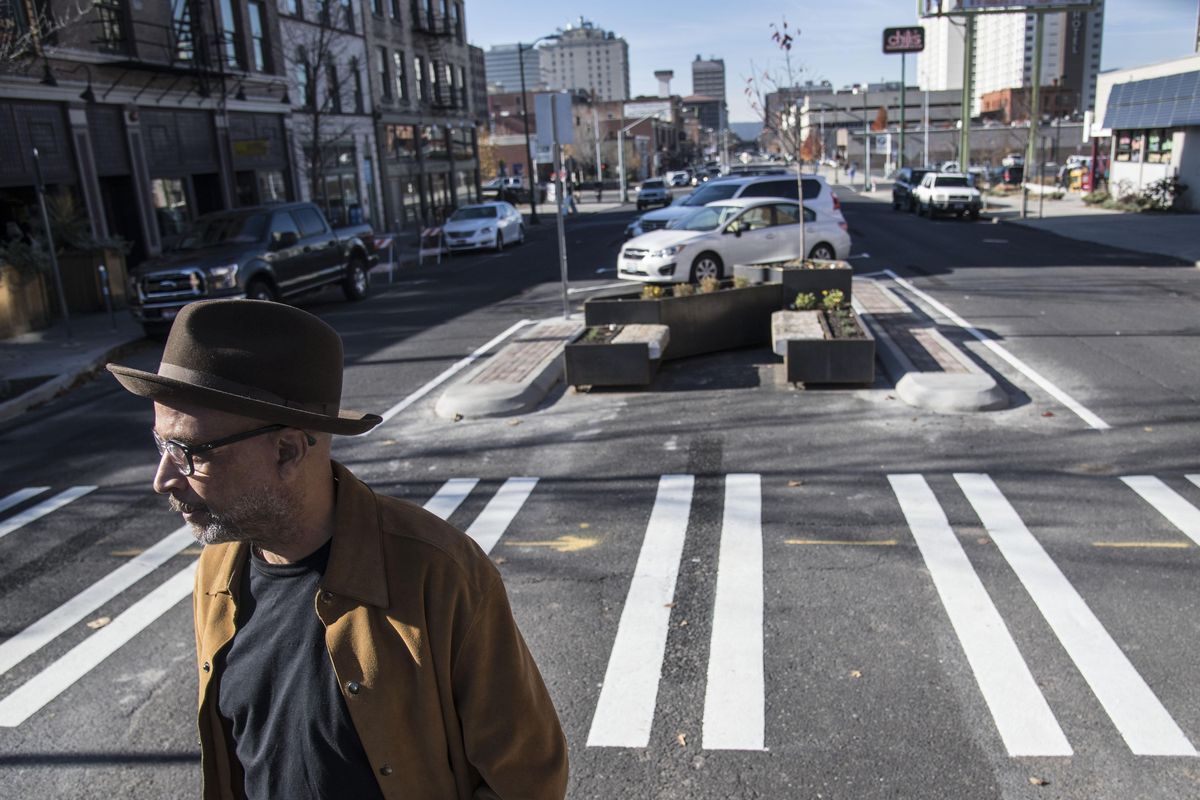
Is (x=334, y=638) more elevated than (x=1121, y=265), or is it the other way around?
(x=334, y=638)

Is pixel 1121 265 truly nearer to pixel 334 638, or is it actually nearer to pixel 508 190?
pixel 334 638

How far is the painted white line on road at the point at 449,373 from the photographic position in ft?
34.5

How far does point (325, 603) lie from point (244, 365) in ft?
1.68

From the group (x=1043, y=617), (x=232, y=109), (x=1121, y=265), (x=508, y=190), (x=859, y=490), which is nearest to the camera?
(x=1043, y=617)

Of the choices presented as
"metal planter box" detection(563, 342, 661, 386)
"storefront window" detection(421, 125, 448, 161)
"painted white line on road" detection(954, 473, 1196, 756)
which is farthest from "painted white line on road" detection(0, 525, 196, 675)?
"storefront window" detection(421, 125, 448, 161)

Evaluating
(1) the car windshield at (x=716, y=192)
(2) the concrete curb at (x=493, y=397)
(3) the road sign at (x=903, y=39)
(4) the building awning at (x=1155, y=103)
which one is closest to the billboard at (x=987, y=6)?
(4) the building awning at (x=1155, y=103)

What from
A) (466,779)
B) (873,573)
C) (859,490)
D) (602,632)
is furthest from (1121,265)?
(466,779)

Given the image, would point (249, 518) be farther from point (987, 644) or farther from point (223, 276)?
point (223, 276)

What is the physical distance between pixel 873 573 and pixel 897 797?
2169 mm

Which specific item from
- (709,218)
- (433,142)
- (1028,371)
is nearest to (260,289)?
(709,218)

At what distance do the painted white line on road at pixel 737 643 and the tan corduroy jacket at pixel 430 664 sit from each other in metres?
2.29

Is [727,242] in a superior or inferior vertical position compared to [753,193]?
inferior

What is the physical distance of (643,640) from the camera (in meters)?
5.13

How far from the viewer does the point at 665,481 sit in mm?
7727
